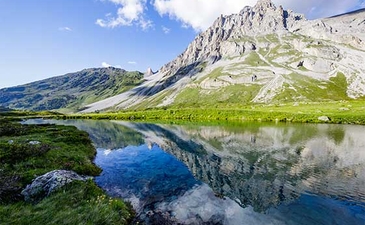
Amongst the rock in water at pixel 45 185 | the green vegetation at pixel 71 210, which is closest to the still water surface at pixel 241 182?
the green vegetation at pixel 71 210

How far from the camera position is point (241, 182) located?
3219cm

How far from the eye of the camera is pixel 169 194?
90.9ft

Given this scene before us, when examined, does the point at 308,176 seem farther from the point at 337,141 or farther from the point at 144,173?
the point at 337,141

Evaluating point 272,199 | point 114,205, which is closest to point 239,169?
point 272,199

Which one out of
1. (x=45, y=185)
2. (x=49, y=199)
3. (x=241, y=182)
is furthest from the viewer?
(x=241, y=182)

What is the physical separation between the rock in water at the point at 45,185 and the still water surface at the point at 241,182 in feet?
21.5

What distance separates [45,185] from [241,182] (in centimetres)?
2278

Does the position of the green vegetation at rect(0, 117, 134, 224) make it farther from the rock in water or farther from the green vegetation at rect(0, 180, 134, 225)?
the rock in water

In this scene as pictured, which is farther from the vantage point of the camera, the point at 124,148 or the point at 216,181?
the point at 124,148

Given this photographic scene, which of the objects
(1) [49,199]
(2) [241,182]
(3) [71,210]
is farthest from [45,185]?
(2) [241,182]

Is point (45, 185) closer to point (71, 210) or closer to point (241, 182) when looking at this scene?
point (71, 210)

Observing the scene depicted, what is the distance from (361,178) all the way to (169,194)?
27.5 meters

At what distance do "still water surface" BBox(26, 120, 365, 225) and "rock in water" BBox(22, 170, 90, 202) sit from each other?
6541 mm

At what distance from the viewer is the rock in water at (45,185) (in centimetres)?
2012
